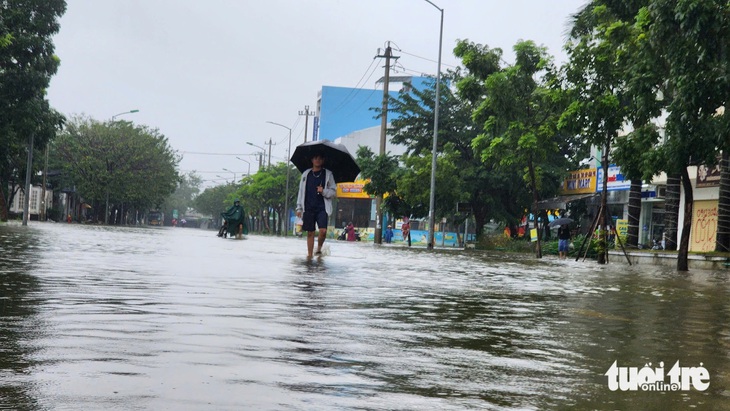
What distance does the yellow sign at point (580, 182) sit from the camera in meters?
47.6

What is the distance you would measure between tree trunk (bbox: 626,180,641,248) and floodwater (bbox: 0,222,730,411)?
23.2m

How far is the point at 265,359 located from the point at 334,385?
682 mm

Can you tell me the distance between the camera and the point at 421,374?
13.2ft

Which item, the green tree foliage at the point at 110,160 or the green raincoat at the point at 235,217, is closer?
the green raincoat at the point at 235,217

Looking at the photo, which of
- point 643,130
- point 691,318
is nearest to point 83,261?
point 691,318

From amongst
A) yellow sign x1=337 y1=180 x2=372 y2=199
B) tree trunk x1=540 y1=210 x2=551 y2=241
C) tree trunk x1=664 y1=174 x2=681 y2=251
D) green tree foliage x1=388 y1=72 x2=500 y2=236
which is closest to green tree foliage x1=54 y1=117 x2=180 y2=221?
yellow sign x1=337 y1=180 x2=372 y2=199

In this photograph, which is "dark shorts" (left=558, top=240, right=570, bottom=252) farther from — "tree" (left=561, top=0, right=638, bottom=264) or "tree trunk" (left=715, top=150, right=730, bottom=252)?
"tree trunk" (left=715, top=150, right=730, bottom=252)

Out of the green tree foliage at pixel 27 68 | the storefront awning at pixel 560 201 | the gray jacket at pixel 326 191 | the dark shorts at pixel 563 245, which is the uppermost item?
the green tree foliage at pixel 27 68

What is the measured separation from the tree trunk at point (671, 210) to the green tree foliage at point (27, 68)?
23576 mm

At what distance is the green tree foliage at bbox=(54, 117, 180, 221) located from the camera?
72312 mm

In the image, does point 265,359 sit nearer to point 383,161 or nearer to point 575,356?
point 575,356

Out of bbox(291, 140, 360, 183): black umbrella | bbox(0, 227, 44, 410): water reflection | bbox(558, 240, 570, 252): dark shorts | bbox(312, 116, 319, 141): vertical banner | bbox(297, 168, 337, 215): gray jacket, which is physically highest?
bbox(312, 116, 319, 141): vertical banner

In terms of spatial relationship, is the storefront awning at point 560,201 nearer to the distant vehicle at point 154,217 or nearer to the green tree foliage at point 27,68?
the green tree foliage at point 27,68

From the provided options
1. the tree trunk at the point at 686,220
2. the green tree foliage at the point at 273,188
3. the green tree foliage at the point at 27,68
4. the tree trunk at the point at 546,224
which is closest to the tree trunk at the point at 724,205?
the tree trunk at the point at 686,220
